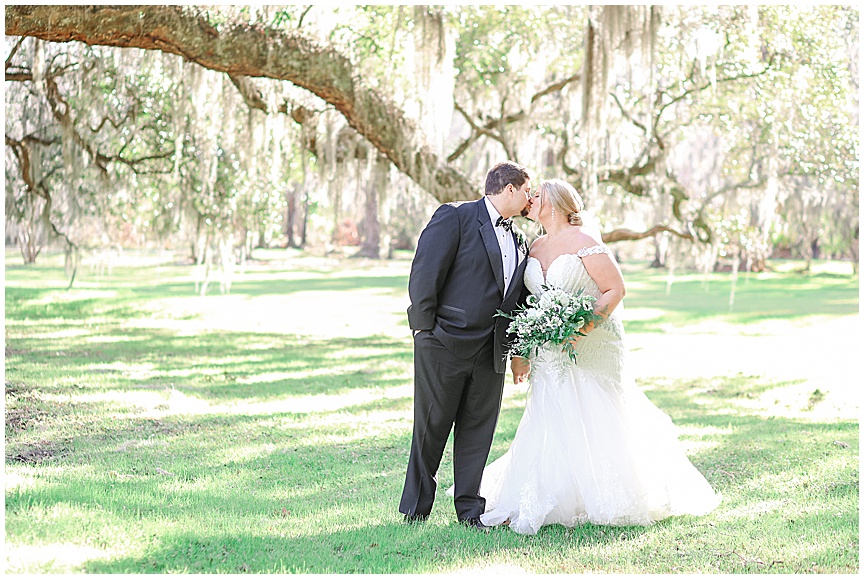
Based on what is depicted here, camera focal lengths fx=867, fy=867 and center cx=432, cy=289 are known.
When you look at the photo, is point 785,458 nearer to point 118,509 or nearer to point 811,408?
point 811,408

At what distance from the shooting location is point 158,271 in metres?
28.8

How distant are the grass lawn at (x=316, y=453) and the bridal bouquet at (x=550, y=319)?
3.01 ft

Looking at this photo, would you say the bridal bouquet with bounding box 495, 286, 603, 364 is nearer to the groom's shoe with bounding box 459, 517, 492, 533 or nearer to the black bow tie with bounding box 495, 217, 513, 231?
the black bow tie with bounding box 495, 217, 513, 231

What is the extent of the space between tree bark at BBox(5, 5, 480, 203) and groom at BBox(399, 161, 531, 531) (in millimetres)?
3559

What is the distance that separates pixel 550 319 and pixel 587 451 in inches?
28.4

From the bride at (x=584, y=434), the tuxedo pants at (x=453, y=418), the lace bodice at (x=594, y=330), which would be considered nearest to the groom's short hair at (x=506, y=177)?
the bride at (x=584, y=434)

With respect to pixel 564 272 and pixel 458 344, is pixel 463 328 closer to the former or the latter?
pixel 458 344

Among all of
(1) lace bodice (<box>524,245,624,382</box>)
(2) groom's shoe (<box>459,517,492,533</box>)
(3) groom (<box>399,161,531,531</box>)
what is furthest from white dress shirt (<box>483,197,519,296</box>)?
(2) groom's shoe (<box>459,517,492,533</box>)

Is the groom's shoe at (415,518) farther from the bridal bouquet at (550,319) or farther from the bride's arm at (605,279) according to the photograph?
the bride's arm at (605,279)

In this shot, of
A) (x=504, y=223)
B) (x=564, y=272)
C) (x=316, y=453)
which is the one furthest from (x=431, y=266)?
(x=316, y=453)

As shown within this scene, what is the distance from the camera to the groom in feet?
13.8

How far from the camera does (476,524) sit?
4.29 meters

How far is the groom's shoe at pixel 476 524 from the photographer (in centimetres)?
421

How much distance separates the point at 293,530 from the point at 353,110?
555cm
